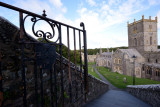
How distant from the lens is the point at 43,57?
1.88 m

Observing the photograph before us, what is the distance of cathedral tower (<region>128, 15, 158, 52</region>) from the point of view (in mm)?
29156

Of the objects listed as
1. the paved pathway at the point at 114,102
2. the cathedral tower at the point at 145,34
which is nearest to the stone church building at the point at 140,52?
the cathedral tower at the point at 145,34

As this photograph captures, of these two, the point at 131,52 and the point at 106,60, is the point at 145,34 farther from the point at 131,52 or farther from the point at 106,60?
the point at 106,60

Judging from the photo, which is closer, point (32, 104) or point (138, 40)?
point (32, 104)

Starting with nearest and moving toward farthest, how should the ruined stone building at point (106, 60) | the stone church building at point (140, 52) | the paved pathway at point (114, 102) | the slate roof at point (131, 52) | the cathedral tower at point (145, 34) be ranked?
the paved pathway at point (114, 102)
the stone church building at point (140, 52)
the slate roof at point (131, 52)
the cathedral tower at point (145, 34)
the ruined stone building at point (106, 60)

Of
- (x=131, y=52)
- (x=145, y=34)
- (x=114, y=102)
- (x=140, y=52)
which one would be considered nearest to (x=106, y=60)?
(x=131, y=52)

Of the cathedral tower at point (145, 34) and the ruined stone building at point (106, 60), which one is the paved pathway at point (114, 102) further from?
the ruined stone building at point (106, 60)

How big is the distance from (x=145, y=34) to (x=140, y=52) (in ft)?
18.3

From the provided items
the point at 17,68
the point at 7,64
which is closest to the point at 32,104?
the point at 17,68

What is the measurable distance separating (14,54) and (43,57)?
2.27 ft

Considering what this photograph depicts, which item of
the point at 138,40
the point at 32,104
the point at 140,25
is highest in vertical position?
the point at 140,25

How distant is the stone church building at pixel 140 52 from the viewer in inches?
1006

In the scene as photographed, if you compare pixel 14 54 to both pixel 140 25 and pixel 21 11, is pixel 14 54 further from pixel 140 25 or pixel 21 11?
pixel 140 25

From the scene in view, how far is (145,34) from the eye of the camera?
2928cm
